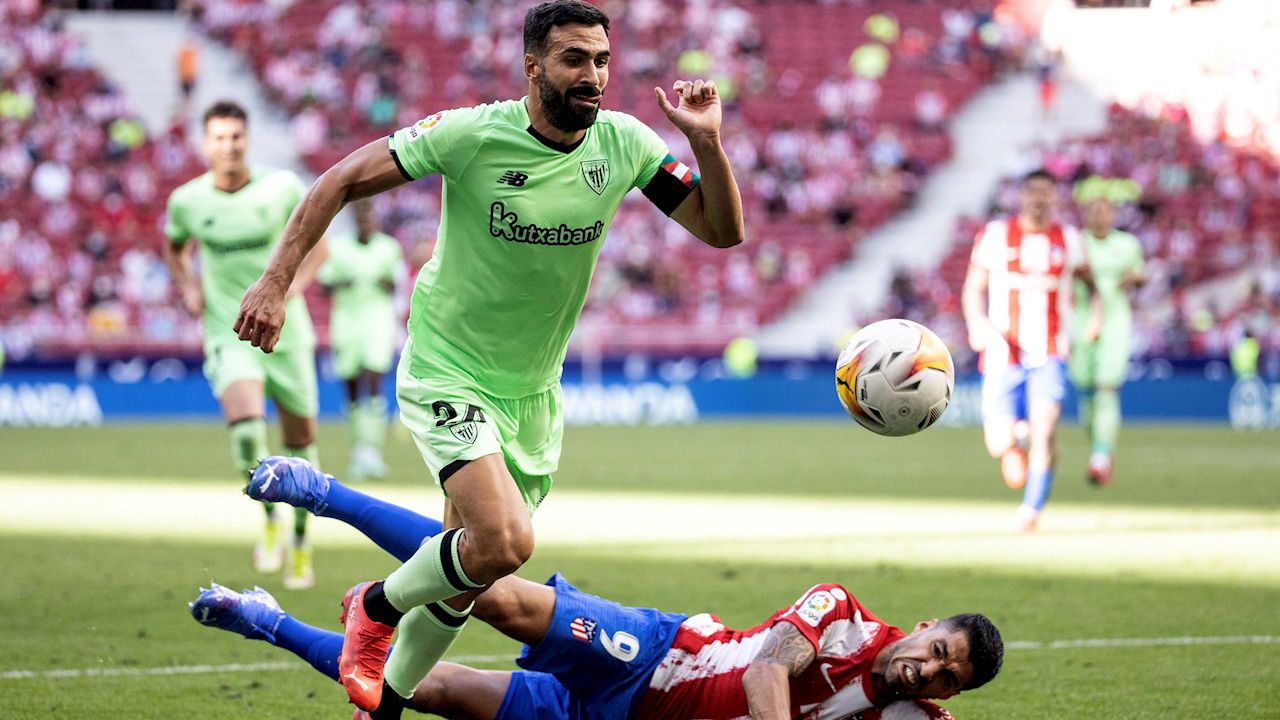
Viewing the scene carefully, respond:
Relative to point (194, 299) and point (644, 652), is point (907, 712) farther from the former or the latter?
point (194, 299)

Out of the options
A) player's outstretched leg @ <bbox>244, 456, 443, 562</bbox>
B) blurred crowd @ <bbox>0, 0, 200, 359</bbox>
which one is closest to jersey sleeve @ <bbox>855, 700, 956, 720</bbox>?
player's outstretched leg @ <bbox>244, 456, 443, 562</bbox>

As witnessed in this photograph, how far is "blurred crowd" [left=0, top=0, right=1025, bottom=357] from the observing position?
28.7 m

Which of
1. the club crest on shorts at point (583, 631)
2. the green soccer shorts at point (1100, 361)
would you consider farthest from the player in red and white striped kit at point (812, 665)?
the green soccer shorts at point (1100, 361)

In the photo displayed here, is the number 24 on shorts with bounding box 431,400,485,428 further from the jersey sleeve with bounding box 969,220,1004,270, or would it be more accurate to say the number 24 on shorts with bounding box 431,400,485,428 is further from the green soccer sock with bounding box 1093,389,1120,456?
the green soccer sock with bounding box 1093,389,1120,456

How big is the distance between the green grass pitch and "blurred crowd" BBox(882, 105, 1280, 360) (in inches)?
380

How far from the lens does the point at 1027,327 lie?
12.0 meters

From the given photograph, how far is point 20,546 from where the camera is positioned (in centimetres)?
1080

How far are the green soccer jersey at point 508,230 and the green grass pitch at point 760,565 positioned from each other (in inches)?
61.4

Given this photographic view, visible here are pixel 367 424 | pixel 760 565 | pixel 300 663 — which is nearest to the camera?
pixel 300 663

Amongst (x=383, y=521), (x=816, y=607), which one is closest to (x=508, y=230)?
(x=383, y=521)

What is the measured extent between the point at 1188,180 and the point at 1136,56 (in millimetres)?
4128

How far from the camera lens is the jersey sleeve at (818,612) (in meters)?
5.05

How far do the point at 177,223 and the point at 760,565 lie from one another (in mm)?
Answer: 4157

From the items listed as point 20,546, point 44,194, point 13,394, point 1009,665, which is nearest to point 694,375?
point 13,394
